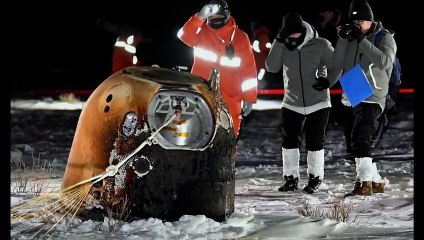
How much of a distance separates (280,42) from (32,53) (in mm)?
31832

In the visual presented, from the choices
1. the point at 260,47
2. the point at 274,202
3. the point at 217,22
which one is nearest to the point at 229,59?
the point at 217,22

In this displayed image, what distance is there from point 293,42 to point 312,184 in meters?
1.43

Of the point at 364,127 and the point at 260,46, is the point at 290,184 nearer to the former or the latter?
the point at 364,127

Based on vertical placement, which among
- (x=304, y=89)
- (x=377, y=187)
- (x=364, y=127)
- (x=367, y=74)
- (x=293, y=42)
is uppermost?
(x=293, y=42)

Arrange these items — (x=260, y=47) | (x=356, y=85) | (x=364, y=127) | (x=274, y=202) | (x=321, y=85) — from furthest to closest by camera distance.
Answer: (x=260, y=47), (x=321, y=85), (x=364, y=127), (x=356, y=85), (x=274, y=202)

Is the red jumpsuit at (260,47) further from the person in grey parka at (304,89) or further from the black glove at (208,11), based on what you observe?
the black glove at (208,11)

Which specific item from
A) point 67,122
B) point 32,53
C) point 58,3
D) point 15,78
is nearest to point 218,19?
point 67,122

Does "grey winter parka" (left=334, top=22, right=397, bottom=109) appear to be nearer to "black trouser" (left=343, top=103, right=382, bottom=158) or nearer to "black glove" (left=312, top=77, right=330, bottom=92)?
"black trouser" (left=343, top=103, right=382, bottom=158)

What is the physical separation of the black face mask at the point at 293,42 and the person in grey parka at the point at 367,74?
42cm

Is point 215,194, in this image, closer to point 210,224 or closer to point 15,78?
point 210,224

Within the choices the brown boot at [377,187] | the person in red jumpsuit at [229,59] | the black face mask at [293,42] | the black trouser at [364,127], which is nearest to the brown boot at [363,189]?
the brown boot at [377,187]

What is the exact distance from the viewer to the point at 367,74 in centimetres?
754

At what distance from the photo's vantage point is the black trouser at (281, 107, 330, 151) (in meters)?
7.82

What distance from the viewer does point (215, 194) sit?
5879mm
